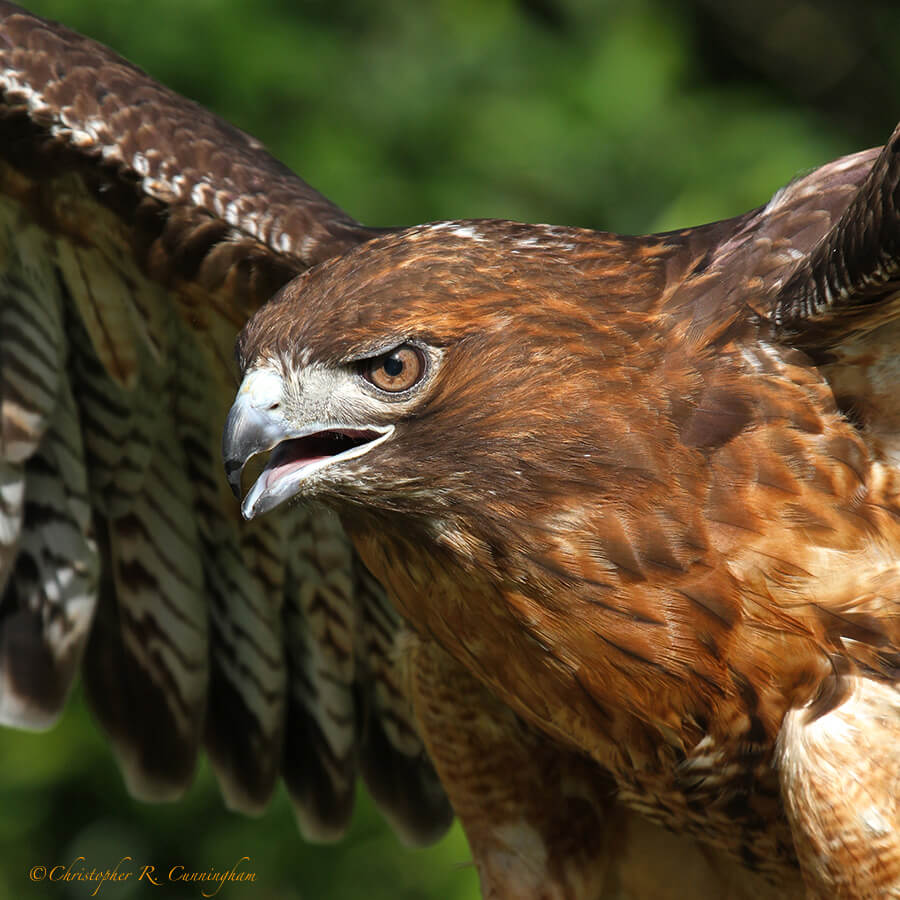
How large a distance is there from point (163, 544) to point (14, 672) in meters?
0.45

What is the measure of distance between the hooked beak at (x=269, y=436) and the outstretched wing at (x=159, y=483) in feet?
2.31

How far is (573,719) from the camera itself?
2.36 meters

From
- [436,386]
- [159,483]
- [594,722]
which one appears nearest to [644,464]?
[436,386]

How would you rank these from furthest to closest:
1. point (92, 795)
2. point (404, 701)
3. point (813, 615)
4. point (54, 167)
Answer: point (92, 795) < point (404, 701) < point (54, 167) < point (813, 615)

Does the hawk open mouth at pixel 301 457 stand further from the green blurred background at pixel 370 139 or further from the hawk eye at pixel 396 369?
the green blurred background at pixel 370 139

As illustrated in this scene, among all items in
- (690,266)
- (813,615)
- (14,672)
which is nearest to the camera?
(813,615)

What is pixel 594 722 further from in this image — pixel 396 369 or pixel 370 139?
pixel 370 139

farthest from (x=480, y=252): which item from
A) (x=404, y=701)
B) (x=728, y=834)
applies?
(x=404, y=701)

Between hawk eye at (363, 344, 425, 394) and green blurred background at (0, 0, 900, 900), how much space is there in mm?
2274

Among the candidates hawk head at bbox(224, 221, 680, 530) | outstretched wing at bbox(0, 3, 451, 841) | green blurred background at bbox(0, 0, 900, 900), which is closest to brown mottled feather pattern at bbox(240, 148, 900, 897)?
hawk head at bbox(224, 221, 680, 530)

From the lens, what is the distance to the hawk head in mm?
2064

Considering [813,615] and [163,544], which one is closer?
[813,615]

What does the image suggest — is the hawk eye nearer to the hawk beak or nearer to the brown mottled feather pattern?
the brown mottled feather pattern

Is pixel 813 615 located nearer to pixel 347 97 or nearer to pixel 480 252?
pixel 480 252
